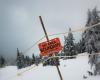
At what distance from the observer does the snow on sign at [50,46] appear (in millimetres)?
19141

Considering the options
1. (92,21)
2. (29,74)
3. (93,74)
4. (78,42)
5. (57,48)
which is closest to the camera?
(57,48)

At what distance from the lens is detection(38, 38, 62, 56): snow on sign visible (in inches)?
754

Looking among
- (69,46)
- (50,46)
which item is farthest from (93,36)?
(69,46)

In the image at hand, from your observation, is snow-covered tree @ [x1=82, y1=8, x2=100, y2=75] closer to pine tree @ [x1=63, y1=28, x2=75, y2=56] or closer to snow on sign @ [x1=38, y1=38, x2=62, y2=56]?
snow on sign @ [x1=38, y1=38, x2=62, y2=56]

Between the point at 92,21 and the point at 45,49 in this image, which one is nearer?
the point at 45,49

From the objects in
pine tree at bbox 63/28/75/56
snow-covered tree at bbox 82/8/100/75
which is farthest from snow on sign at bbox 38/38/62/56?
pine tree at bbox 63/28/75/56

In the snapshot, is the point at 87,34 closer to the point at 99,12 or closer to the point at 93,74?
the point at 99,12

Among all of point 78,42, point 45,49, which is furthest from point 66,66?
point 45,49

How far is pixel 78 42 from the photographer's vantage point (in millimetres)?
101125

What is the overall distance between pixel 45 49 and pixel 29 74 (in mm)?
69185

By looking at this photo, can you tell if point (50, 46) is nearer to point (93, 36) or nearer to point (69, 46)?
point (93, 36)

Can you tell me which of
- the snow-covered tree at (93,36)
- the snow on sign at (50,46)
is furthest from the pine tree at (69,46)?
the snow on sign at (50,46)

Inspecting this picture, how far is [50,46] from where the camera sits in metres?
19.4

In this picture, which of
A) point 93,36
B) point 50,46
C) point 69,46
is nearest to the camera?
Result: point 50,46
